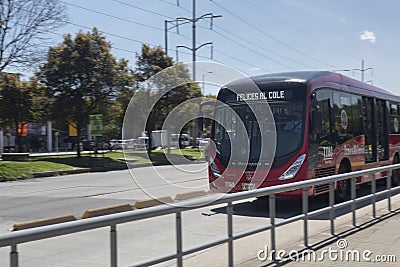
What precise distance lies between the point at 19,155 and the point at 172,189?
20522 mm

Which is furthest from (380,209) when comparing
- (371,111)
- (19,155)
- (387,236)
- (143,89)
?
(19,155)

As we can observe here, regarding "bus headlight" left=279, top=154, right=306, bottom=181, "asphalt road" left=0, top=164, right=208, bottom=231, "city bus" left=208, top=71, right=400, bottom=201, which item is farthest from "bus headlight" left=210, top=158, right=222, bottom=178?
"bus headlight" left=279, top=154, right=306, bottom=181

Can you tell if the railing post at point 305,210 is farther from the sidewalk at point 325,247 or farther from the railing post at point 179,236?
the railing post at point 179,236

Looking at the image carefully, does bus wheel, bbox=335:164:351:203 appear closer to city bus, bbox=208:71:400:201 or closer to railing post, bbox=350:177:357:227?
city bus, bbox=208:71:400:201

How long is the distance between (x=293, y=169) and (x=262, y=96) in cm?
209

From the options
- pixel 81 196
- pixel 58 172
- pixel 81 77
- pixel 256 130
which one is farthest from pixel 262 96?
pixel 81 77

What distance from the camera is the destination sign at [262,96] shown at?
1279 cm

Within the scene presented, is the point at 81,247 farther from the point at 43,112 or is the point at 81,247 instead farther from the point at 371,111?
the point at 43,112

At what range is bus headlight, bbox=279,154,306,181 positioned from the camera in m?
12.0

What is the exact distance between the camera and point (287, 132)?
40.6ft

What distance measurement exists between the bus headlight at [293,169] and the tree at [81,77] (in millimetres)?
25302

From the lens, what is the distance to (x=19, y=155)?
34625 millimetres

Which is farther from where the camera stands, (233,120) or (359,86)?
(359,86)

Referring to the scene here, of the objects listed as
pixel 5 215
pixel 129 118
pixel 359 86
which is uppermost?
pixel 359 86
